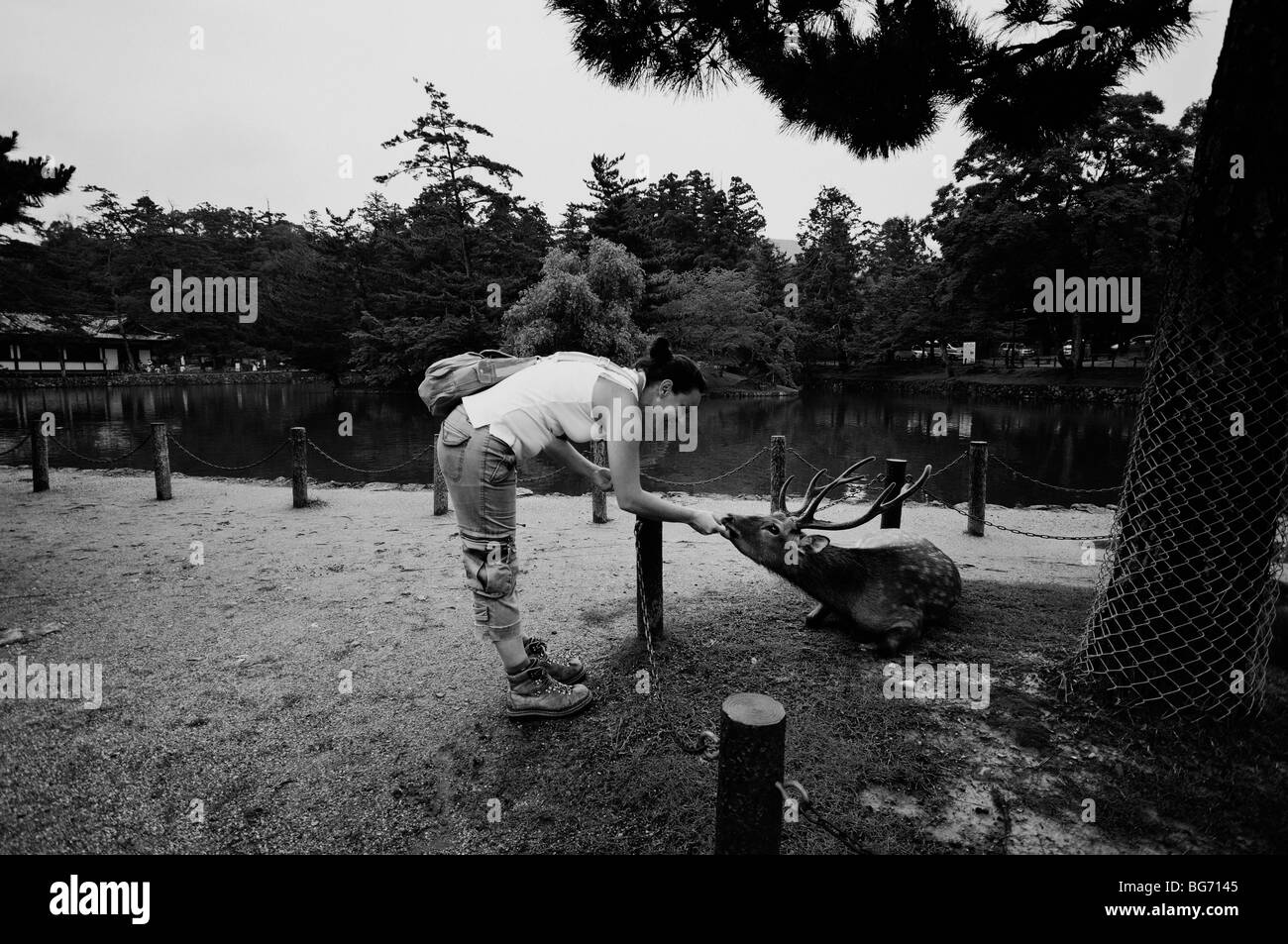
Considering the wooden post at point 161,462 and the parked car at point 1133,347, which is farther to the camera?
the parked car at point 1133,347

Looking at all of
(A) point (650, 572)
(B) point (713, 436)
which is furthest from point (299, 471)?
(B) point (713, 436)

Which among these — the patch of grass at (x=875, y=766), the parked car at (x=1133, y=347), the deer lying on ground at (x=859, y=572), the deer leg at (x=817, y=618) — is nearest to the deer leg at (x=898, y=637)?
the deer lying on ground at (x=859, y=572)

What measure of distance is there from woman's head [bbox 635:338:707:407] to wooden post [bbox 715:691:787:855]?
4.91 feet

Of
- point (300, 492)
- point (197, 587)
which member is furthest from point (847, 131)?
point (300, 492)

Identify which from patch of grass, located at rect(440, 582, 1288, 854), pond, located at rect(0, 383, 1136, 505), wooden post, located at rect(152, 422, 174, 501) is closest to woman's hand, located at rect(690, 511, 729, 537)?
patch of grass, located at rect(440, 582, 1288, 854)

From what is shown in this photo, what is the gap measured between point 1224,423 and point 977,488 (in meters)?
5.08

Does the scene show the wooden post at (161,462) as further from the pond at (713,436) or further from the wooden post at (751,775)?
the wooden post at (751,775)

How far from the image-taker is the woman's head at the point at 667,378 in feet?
9.62

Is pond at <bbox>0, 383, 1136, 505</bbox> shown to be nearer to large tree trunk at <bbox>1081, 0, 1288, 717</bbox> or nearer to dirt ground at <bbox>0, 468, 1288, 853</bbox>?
dirt ground at <bbox>0, 468, 1288, 853</bbox>

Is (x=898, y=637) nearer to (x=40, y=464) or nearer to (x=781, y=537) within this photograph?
(x=781, y=537)

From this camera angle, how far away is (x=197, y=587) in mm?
5555

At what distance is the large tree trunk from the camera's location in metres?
2.89

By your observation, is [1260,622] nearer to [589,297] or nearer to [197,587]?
[197,587]

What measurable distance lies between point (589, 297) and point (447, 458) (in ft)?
72.4
